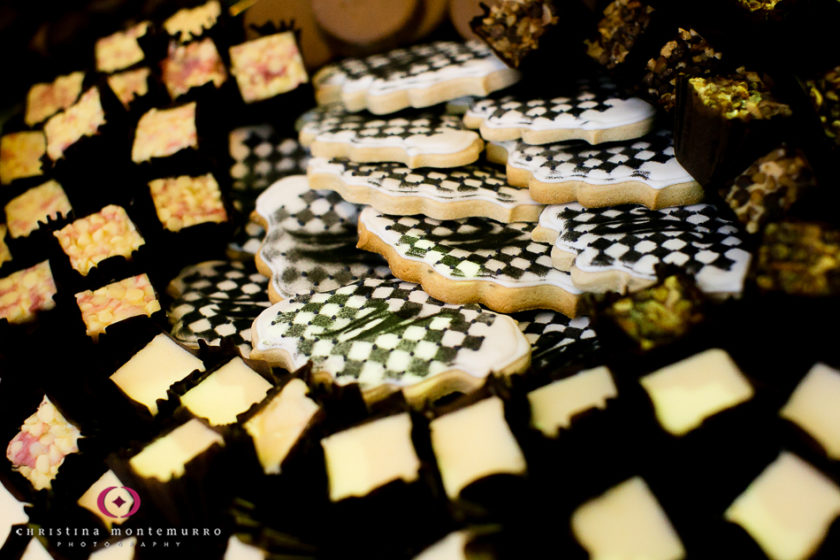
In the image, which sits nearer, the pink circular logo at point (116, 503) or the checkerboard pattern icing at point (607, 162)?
the pink circular logo at point (116, 503)

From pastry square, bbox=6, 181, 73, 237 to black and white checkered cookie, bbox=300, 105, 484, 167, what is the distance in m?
1.28

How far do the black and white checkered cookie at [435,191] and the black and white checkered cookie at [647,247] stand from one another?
0.30m

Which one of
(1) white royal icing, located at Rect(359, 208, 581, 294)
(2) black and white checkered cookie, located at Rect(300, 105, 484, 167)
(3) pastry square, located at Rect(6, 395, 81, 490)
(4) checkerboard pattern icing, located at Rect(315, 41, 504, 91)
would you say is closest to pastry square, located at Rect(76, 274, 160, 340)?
(3) pastry square, located at Rect(6, 395, 81, 490)

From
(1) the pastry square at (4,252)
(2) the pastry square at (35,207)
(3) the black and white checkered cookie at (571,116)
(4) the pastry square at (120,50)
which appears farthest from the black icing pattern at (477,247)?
(4) the pastry square at (120,50)

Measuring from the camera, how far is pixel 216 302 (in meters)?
2.59

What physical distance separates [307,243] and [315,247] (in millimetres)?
47

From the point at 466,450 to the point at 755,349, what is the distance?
903 mm

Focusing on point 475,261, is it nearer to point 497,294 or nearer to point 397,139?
point 497,294

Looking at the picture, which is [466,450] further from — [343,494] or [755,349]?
[755,349]

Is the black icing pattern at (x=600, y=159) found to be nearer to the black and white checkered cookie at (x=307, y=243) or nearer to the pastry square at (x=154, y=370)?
the black and white checkered cookie at (x=307, y=243)

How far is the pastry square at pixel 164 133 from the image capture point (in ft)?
9.10

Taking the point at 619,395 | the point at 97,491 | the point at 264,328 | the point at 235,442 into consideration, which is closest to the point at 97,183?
the point at 264,328

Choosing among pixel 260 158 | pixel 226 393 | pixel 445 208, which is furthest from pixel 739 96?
pixel 260 158

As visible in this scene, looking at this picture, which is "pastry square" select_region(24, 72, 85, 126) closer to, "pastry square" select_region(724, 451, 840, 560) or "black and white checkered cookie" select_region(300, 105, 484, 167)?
"black and white checkered cookie" select_region(300, 105, 484, 167)
